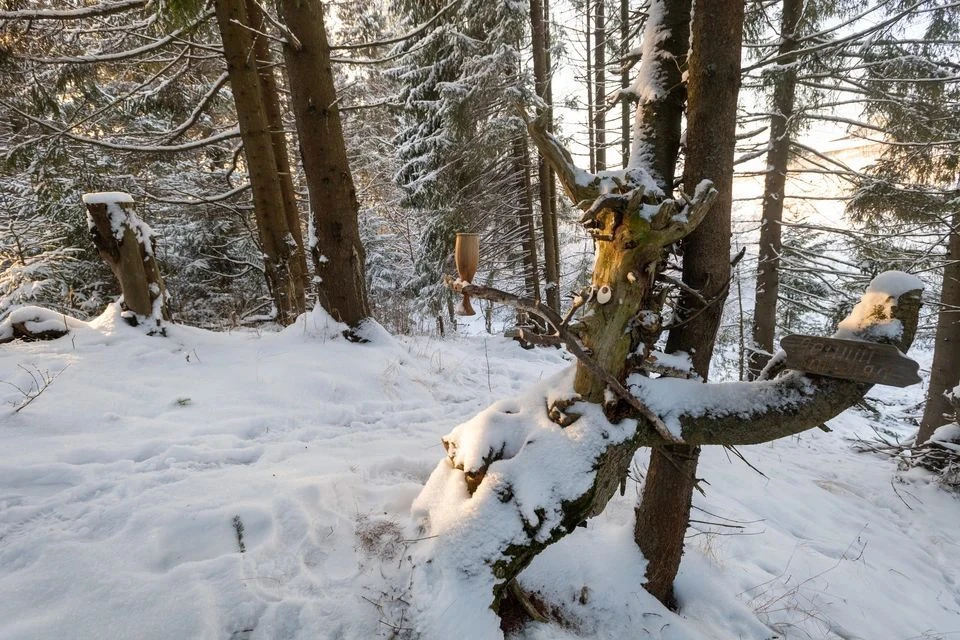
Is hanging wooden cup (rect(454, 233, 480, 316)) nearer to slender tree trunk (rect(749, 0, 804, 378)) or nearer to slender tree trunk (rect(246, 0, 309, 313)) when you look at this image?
slender tree trunk (rect(246, 0, 309, 313))

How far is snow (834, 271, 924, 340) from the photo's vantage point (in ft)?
5.68

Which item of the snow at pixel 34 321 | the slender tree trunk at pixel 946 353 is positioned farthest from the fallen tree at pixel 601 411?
the slender tree trunk at pixel 946 353

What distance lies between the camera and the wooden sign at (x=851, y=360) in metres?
1.65

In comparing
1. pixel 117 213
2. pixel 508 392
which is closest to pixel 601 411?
pixel 508 392

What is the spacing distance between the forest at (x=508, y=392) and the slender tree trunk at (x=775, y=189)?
0.17ft

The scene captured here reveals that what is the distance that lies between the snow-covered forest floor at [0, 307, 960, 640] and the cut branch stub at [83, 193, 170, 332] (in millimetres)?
260

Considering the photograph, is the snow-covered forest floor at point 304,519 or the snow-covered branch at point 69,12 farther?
the snow-covered branch at point 69,12

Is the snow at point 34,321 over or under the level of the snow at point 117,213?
under

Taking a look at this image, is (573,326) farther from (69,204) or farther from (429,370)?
(69,204)

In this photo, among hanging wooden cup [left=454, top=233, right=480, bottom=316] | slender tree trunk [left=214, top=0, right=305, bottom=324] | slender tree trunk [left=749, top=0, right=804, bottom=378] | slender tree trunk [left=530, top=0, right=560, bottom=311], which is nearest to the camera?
hanging wooden cup [left=454, top=233, right=480, bottom=316]

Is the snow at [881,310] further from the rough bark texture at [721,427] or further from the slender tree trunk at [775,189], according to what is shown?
the slender tree trunk at [775,189]

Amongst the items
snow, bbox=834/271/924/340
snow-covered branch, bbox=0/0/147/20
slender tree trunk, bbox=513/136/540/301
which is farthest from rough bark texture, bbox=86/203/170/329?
slender tree trunk, bbox=513/136/540/301

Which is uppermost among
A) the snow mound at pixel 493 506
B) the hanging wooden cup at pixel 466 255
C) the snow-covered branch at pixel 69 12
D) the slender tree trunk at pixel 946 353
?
the snow-covered branch at pixel 69 12

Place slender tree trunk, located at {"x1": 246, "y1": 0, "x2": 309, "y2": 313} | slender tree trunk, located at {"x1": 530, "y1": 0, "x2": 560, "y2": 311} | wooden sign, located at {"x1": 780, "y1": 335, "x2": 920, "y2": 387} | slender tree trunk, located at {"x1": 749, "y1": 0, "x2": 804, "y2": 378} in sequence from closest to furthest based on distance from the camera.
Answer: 1. wooden sign, located at {"x1": 780, "y1": 335, "x2": 920, "y2": 387}
2. slender tree trunk, located at {"x1": 246, "y1": 0, "x2": 309, "y2": 313}
3. slender tree trunk, located at {"x1": 749, "y1": 0, "x2": 804, "y2": 378}
4. slender tree trunk, located at {"x1": 530, "y1": 0, "x2": 560, "y2": 311}
